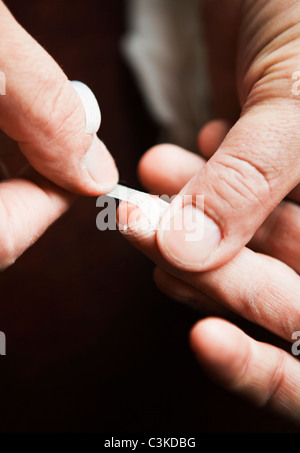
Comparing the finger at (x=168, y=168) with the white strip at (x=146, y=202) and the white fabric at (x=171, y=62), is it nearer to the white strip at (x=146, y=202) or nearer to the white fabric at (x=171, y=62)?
the white strip at (x=146, y=202)

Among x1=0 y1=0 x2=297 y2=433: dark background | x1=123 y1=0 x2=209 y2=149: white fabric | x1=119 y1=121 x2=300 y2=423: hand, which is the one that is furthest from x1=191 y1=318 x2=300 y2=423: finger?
x1=123 y1=0 x2=209 y2=149: white fabric

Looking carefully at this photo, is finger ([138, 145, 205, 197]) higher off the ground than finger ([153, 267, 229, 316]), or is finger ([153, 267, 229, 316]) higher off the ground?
finger ([138, 145, 205, 197])

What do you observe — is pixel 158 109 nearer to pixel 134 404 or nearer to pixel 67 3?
Result: pixel 67 3

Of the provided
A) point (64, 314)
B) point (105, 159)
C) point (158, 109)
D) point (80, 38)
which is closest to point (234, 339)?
point (105, 159)

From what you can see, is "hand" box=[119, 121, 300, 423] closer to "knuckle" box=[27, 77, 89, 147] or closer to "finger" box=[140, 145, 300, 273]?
"finger" box=[140, 145, 300, 273]

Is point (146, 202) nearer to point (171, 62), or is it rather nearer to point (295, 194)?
point (295, 194)

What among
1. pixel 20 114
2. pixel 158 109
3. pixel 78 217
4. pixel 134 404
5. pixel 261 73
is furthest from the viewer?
pixel 158 109

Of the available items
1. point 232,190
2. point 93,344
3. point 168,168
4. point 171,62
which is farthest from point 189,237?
point 171,62
